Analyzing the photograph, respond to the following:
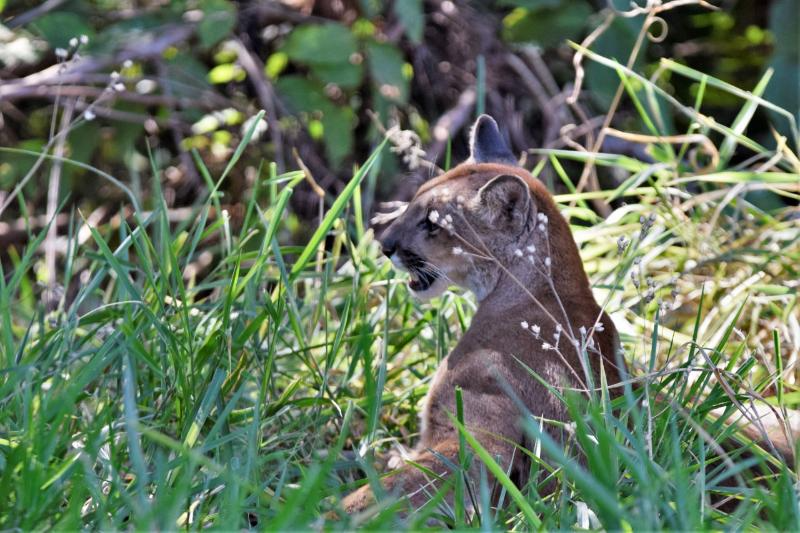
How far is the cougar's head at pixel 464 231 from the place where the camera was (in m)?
3.26

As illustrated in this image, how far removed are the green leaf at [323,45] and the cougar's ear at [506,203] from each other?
2304 mm

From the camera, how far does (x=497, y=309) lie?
128 inches

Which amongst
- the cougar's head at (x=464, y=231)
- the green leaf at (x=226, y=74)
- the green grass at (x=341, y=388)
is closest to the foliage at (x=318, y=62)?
the green leaf at (x=226, y=74)

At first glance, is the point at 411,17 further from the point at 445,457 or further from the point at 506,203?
the point at 445,457

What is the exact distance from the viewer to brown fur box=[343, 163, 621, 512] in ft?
9.53

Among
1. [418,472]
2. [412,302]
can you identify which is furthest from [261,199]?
[418,472]

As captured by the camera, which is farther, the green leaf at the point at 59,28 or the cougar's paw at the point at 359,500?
the green leaf at the point at 59,28

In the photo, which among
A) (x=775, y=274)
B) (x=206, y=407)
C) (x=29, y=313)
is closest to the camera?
(x=206, y=407)

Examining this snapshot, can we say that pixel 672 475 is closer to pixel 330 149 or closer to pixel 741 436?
pixel 741 436

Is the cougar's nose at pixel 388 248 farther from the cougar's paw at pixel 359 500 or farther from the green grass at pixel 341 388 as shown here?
→ the cougar's paw at pixel 359 500

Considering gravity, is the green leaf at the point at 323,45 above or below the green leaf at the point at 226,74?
above

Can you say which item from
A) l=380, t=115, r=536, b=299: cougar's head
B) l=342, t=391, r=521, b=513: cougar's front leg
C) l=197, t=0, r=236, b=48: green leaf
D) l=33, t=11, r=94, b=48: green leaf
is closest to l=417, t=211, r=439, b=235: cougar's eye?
l=380, t=115, r=536, b=299: cougar's head

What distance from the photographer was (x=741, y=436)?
277cm

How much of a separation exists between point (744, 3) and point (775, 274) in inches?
104
